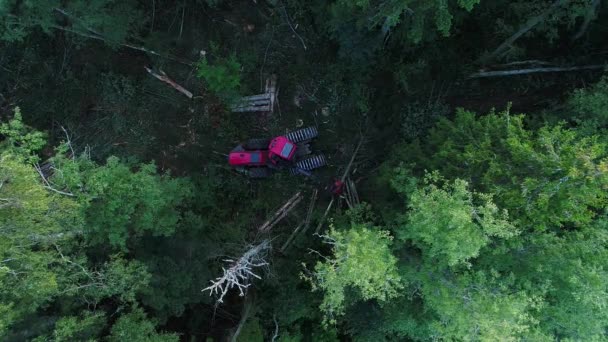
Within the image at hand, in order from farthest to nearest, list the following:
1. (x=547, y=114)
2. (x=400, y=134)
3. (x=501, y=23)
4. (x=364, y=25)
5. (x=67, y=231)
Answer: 1. (x=400, y=134)
2. (x=501, y=23)
3. (x=364, y=25)
4. (x=547, y=114)
5. (x=67, y=231)

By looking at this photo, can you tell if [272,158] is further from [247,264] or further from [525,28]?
[525,28]

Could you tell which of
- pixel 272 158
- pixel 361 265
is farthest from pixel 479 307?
pixel 272 158

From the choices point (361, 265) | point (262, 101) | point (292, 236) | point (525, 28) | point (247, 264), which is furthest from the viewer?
point (262, 101)

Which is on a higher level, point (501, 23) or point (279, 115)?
point (501, 23)

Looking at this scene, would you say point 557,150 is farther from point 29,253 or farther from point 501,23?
point 29,253

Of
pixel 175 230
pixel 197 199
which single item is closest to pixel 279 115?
pixel 197 199

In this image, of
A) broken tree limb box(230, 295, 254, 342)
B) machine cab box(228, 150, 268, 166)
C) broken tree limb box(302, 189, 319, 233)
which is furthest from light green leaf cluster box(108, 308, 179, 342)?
machine cab box(228, 150, 268, 166)

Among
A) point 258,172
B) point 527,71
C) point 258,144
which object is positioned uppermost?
point 527,71
